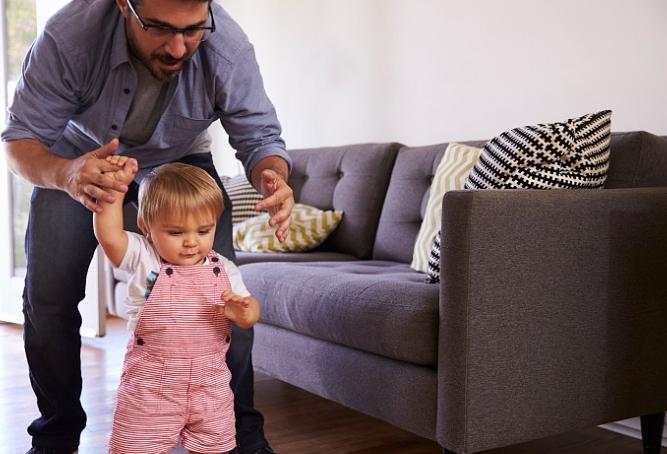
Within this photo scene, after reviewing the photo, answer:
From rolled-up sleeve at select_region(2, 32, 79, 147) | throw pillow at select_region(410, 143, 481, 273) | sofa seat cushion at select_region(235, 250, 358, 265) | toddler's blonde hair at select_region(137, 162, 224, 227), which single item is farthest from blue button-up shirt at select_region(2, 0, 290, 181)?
sofa seat cushion at select_region(235, 250, 358, 265)

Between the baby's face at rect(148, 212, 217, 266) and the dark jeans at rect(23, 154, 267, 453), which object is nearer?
the baby's face at rect(148, 212, 217, 266)

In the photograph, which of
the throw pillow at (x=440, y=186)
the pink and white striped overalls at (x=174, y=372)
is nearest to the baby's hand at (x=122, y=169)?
the pink and white striped overalls at (x=174, y=372)

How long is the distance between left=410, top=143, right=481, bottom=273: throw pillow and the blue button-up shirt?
0.76 meters

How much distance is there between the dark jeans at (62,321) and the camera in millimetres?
1786

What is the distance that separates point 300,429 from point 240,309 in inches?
37.3

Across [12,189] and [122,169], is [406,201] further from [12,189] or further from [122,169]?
[12,189]

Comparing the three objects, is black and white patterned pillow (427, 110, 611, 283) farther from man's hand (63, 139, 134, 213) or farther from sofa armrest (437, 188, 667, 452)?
man's hand (63, 139, 134, 213)

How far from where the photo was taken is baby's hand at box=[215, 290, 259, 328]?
153 cm

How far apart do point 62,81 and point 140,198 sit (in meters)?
0.32

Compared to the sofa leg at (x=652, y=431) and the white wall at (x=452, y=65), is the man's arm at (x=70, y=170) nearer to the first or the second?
the sofa leg at (x=652, y=431)

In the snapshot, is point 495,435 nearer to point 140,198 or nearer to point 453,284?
point 453,284

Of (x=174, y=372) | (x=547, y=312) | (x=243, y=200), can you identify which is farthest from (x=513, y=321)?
(x=243, y=200)

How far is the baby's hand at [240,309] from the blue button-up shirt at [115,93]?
0.40 metres

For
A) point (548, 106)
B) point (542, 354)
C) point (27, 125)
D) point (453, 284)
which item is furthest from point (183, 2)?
point (548, 106)
